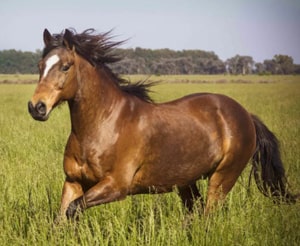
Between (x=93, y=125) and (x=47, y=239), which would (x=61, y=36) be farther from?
(x=47, y=239)

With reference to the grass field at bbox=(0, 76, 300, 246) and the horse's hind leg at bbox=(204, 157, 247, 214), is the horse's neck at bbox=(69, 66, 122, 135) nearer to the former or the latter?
the grass field at bbox=(0, 76, 300, 246)

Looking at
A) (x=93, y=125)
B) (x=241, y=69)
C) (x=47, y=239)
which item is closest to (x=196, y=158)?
(x=93, y=125)

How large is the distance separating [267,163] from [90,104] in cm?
253

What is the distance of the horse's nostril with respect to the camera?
3399 millimetres

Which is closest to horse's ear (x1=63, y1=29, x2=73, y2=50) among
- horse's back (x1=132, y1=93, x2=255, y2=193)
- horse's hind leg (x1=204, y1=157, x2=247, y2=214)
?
horse's back (x1=132, y1=93, x2=255, y2=193)

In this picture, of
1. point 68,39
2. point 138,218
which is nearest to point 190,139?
point 138,218

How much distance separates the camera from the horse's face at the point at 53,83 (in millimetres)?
3428


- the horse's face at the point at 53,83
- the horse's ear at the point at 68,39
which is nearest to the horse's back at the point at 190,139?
the horse's face at the point at 53,83

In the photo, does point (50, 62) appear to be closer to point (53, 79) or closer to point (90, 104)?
point (53, 79)

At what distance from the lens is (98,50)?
425cm

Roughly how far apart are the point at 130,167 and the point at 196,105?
127cm

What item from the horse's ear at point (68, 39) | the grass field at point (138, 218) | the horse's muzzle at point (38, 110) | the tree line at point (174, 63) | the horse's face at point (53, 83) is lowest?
the grass field at point (138, 218)

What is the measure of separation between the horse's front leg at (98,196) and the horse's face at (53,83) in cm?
76

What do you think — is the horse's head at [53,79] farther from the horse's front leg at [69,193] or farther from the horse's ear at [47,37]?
the horse's front leg at [69,193]
